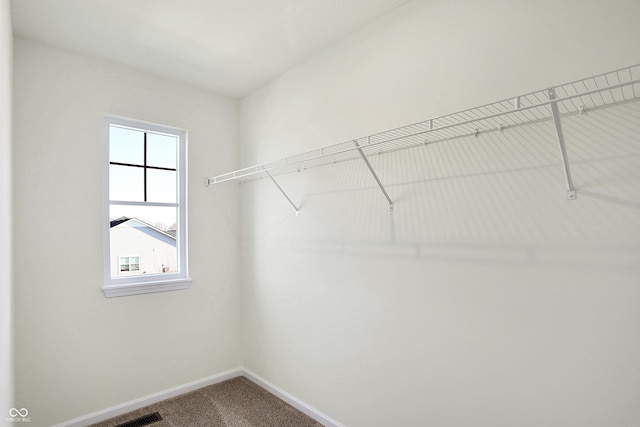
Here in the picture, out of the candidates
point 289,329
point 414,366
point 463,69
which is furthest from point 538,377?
point 289,329

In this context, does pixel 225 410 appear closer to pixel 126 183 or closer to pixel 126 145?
pixel 126 183

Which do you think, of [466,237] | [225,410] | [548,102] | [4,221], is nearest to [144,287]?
[225,410]

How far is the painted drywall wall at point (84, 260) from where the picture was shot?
2.16 metres

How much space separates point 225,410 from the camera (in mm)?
2480

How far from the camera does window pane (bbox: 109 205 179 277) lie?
Result: 2.57 metres

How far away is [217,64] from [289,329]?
206cm

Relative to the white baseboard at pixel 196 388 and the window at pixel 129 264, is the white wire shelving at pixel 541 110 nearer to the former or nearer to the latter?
the white baseboard at pixel 196 388

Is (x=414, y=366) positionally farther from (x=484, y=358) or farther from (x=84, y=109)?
(x=84, y=109)

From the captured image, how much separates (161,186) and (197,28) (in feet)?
4.24

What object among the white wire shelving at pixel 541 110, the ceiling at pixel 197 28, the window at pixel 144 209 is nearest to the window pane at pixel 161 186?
the window at pixel 144 209

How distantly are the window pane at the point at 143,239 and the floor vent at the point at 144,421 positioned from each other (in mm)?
1005

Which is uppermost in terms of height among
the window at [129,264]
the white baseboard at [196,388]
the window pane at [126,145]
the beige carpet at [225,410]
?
the window pane at [126,145]

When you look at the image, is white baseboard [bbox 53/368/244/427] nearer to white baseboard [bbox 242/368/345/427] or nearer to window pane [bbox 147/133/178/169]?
white baseboard [bbox 242/368/345/427]

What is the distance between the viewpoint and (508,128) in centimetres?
147
